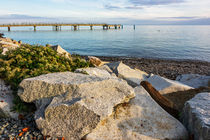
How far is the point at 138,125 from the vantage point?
386cm

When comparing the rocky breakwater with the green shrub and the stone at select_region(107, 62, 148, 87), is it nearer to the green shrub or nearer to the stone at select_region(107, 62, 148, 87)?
the green shrub

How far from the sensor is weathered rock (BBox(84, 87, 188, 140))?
3604 millimetres

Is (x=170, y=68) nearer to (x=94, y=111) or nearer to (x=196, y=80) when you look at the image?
(x=196, y=80)

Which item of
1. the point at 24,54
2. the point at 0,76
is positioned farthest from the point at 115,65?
the point at 0,76

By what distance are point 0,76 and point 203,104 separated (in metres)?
6.13

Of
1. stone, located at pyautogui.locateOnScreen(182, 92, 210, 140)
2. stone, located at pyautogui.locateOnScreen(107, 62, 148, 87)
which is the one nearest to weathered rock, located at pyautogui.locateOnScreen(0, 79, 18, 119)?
stone, located at pyautogui.locateOnScreen(182, 92, 210, 140)

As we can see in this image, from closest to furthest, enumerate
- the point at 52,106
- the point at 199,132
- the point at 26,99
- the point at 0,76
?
the point at 199,132
the point at 52,106
the point at 26,99
the point at 0,76

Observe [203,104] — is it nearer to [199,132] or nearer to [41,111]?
[199,132]

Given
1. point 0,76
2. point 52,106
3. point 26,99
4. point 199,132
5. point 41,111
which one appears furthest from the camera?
point 0,76

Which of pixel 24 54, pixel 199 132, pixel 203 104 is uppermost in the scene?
pixel 24 54

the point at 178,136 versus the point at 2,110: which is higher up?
the point at 2,110

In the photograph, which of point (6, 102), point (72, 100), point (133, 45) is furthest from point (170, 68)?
point (133, 45)

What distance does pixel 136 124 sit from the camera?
12.7ft

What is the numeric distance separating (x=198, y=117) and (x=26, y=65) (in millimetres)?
5288
